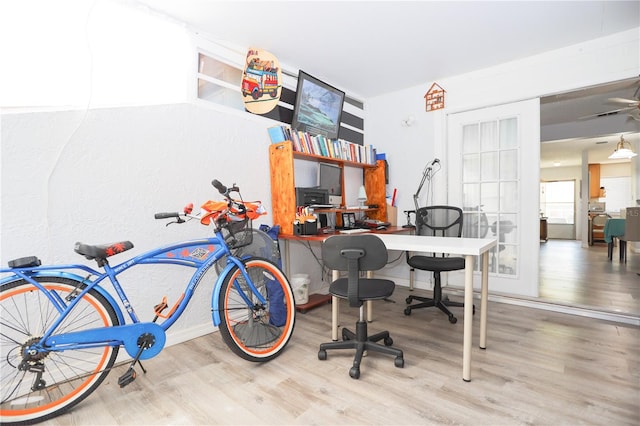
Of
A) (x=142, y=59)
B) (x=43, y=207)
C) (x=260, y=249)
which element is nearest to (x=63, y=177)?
(x=43, y=207)

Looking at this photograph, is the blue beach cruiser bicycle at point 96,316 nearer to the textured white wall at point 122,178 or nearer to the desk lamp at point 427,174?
the textured white wall at point 122,178

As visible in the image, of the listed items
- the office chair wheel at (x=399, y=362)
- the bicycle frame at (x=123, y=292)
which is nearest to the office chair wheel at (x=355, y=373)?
the office chair wheel at (x=399, y=362)

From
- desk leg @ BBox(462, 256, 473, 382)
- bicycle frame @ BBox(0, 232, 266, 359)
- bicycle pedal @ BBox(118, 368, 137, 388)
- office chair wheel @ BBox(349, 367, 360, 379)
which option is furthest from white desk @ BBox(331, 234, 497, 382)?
bicycle pedal @ BBox(118, 368, 137, 388)

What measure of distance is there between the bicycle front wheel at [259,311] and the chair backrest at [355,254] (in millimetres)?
599

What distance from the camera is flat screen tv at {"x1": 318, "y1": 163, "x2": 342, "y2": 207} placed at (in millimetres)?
3227

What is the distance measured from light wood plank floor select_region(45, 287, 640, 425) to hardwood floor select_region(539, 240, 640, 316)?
0.72 metres

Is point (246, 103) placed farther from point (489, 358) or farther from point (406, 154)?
point (489, 358)

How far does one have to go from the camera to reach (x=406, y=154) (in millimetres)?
3863

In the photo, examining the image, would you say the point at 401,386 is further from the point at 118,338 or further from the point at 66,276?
the point at 66,276

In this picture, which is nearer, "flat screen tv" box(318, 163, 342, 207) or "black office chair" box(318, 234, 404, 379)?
"black office chair" box(318, 234, 404, 379)

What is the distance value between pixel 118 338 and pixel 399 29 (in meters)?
2.88

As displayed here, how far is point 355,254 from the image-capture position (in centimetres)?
170

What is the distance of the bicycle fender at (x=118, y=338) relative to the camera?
1469mm

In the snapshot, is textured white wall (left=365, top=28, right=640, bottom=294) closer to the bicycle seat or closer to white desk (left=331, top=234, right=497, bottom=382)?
white desk (left=331, top=234, right=497, bottom=382)
